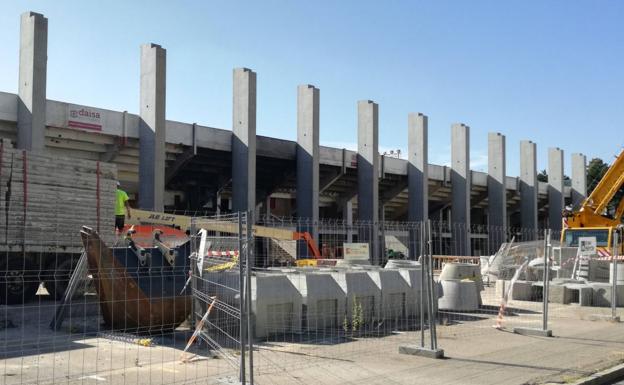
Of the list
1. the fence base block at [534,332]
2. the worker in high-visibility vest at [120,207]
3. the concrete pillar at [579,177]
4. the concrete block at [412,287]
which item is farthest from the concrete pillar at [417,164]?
the fence base block at [534,332]

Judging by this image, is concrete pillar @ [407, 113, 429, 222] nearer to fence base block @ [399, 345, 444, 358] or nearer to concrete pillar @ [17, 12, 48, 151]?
concrete pillar @ [17, 12, 48, 151]

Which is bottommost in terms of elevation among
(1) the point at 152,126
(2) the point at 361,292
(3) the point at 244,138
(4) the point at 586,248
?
(2) the point at 361,292

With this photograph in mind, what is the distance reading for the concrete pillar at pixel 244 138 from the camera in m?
32.4

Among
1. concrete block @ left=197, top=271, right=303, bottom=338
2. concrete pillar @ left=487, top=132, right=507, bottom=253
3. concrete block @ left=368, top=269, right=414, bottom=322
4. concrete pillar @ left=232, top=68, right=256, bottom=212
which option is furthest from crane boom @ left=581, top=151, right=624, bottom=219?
concrete block @ left=197, top=271, right=303, bottom=338

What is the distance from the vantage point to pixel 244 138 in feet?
107

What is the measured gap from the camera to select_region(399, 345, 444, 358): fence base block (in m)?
9.69

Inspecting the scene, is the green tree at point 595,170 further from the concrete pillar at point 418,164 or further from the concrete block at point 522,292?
the concrete block at point 522,292

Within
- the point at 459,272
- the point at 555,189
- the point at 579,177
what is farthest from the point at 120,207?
the point at 579,177

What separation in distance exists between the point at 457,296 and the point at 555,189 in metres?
45.8

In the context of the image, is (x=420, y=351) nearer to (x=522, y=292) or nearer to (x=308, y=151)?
(x=522, y=292)

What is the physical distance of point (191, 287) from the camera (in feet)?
35.7

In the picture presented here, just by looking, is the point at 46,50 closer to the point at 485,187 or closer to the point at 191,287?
the point at 191,287

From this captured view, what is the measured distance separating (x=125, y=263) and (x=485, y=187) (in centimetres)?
4458

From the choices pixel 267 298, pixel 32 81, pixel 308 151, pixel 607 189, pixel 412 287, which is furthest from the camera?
pixel 308 151
